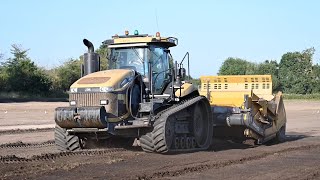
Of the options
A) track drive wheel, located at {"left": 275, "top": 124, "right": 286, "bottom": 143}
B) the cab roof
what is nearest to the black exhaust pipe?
the cab roof

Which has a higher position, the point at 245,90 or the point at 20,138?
the point at 245,90

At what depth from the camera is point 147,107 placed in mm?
13172

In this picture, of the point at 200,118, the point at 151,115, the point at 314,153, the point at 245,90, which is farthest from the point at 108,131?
the point at 245,90

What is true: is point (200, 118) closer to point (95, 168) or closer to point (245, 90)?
point (245, 90)

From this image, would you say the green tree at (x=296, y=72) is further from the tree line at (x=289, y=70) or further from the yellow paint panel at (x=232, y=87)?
the yellow paint panel at (x=232, y=87)

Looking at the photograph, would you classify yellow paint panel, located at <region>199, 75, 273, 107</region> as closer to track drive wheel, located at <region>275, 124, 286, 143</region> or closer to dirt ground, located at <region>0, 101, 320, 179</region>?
track drive wheel, located at <region>275, 124, 286, 143</region>

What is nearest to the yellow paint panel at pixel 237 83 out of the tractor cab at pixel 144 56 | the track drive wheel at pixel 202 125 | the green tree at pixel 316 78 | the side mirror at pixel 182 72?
the track drive wheel at pixel 202 125

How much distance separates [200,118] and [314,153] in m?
2.96

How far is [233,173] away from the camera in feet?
34.4

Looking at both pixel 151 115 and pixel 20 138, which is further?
pixel 20 138

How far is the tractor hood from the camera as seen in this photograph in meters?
12.8

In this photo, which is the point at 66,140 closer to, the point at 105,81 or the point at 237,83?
the point at 105,81

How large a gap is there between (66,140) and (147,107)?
6.70 ft

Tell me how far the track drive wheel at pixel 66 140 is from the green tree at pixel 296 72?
74.4 m
